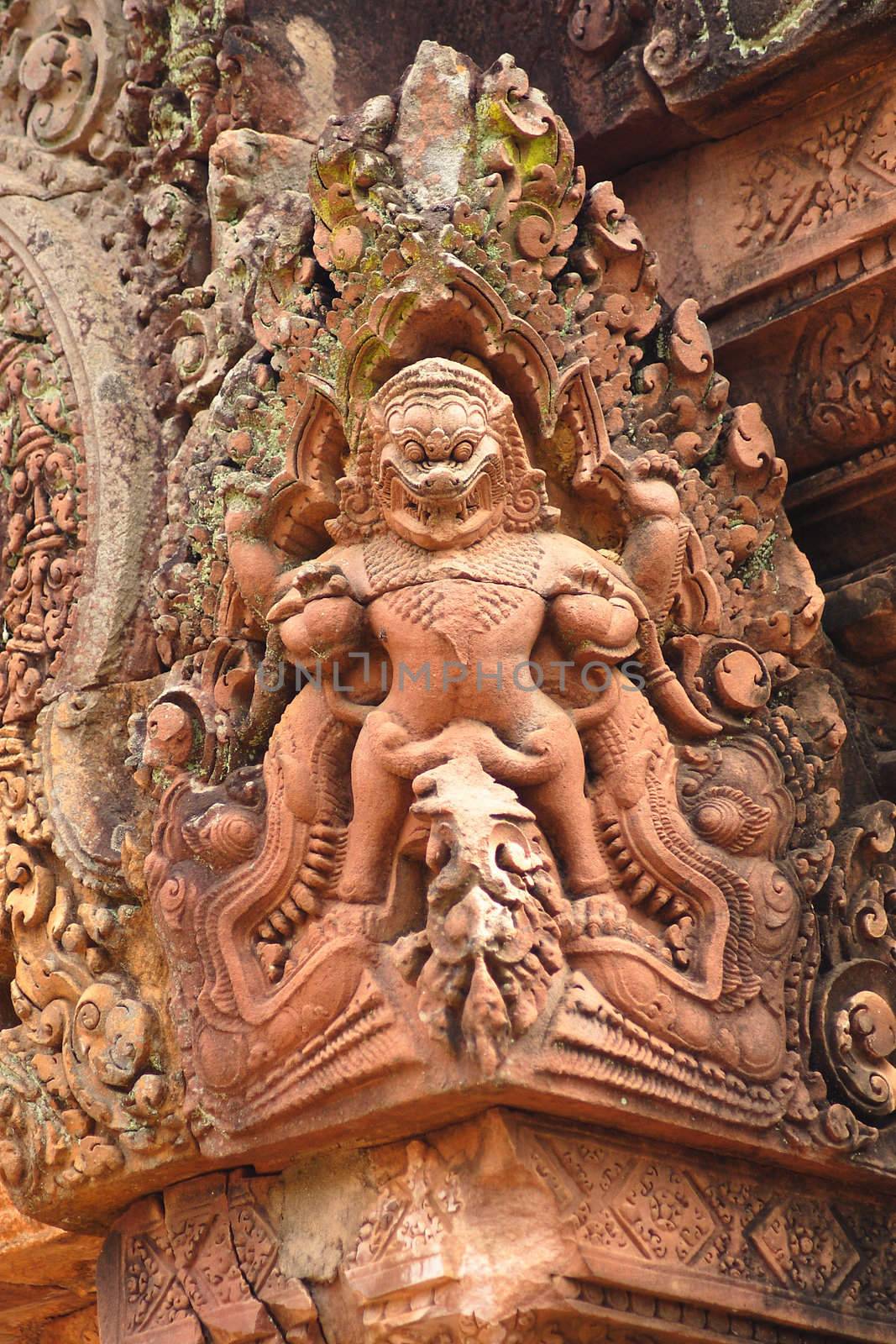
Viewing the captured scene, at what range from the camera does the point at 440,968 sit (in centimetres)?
319

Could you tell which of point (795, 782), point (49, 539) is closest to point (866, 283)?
point (795, 782)

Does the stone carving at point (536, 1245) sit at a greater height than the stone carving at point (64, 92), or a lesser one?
lesser

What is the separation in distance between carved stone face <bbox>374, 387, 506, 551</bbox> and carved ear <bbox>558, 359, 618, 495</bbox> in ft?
0.79

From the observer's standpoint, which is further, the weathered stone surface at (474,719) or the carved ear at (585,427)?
the carved ear at (585,427)

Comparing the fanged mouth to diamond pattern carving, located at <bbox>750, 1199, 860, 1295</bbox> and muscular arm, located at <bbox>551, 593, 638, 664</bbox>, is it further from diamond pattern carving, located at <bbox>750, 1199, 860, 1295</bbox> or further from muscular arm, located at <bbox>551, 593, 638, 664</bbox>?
diamond pattern carving, located at <bbox>750, 1199, 860, 1295</bbox>

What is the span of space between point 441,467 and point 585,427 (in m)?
0.40

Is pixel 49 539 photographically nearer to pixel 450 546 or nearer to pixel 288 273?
pixel 288 273

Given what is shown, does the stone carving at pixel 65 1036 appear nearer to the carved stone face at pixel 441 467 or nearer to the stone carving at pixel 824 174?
the carved stone face at pixel 441 467

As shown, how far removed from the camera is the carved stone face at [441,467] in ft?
11.2

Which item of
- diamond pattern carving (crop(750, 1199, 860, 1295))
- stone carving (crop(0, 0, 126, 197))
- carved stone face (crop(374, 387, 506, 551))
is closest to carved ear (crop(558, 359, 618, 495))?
carved stone face (crop(374, 387, 506, 551))

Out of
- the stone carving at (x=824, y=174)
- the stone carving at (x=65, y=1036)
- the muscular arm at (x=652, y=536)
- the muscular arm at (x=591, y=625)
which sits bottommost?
the stone carving at (x=65, y=1036)

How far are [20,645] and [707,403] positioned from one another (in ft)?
5.08

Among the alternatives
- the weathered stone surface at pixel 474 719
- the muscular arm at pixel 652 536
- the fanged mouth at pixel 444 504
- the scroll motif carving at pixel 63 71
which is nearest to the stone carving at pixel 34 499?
the weathered stone surface at pixel 474 719

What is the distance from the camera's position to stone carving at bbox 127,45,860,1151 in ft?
11.0
